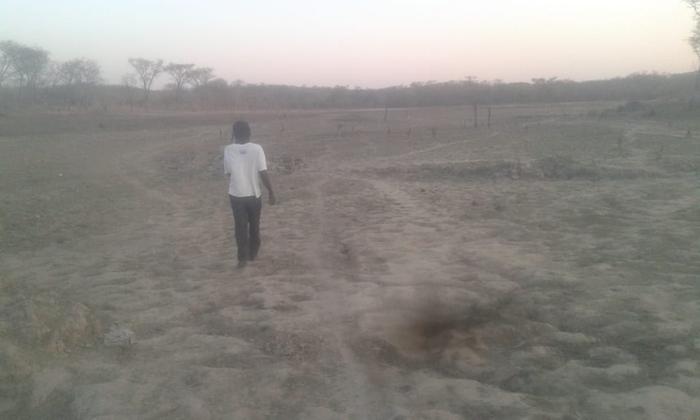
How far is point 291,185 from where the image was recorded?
11.6 m

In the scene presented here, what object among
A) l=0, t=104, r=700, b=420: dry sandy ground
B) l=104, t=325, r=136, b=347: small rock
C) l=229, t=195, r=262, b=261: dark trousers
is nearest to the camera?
l=0, t=104, r=700, b=420: dry sandy ground

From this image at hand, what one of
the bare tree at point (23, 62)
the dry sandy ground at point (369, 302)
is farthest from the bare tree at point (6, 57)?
the dry sandy ground at point (369, 302)

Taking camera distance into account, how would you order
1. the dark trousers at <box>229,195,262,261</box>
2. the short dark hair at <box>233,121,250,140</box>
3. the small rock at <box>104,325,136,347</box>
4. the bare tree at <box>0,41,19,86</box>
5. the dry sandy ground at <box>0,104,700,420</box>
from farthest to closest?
the bare tree at <box>0,41,19,86</box> → the dark trousers at <box>229,195,262,261</box> → the short dark hair at <box>233,121,250,140</box> → the small rock at <box>104,325,136,347</box> → the dry sandy ground at <box>0,104,700,420</box>

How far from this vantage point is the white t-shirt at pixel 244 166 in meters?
5.71

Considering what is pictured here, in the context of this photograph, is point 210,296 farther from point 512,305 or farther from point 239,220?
point 512,305

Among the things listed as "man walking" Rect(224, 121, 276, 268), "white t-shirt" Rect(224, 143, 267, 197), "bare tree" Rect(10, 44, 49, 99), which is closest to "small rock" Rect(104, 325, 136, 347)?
"man walking" Rect(224, 121, 276, 268)

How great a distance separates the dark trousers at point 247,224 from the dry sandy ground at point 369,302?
302mm

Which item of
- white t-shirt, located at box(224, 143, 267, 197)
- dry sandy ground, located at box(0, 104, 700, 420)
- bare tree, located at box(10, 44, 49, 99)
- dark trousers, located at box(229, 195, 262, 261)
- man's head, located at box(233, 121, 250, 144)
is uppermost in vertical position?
bare tree, located at box(10, 44, 49, 99)

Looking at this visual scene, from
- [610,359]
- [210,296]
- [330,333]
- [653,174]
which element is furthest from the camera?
[653,174]

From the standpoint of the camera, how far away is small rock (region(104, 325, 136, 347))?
154 inches

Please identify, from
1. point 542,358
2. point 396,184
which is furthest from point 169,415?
point 396,184

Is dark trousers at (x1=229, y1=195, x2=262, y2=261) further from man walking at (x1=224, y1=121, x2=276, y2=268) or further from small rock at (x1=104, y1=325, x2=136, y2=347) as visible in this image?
small rock at (x1=104, y1=325, x2=136, y2=347)

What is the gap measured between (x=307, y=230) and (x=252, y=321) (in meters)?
3.32

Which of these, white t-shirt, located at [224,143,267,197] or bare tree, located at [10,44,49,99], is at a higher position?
bare tree, located at [10,44,49,99]
